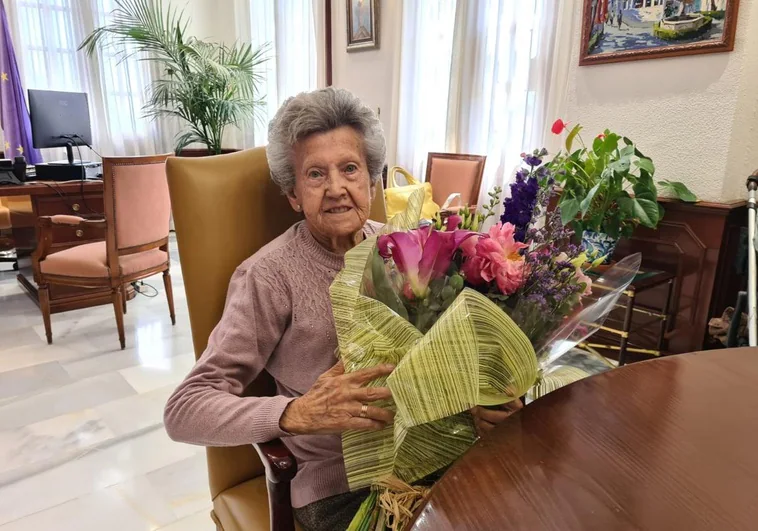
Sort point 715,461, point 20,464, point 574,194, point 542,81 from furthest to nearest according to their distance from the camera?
point 542,81, point 574,194, point 20,464, point 715,461

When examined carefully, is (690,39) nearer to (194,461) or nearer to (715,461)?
(715,461)

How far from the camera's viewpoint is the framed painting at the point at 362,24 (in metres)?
4.46

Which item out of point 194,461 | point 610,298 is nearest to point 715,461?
point 610,298

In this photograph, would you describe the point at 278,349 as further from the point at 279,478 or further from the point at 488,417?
the point at 488,417

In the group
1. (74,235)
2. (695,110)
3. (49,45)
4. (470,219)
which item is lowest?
(74,235)

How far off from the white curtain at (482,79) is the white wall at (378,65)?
0.13m

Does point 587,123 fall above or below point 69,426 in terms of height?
above

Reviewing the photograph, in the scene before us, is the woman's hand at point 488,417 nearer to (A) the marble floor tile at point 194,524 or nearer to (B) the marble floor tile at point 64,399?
(A) the marble floor tile at point 194,524

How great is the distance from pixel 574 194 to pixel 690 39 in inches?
36.0

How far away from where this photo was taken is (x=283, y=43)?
5727 millimetres

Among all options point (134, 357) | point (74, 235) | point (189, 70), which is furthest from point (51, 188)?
point (189, 70)

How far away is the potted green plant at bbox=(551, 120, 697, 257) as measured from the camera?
2303mm

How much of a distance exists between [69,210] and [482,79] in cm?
288

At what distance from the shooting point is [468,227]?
29.8 inches
